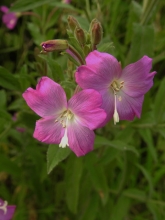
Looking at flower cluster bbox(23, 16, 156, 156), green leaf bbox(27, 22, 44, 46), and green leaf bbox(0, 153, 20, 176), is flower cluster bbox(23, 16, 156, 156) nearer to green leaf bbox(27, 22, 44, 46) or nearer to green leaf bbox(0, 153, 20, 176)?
green leaf bbox(0, 153, 20, 176)

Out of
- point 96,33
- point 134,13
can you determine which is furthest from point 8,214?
point 134,13

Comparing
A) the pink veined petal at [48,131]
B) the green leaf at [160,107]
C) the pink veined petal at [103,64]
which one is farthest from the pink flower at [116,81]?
the green leaf at [160,107]

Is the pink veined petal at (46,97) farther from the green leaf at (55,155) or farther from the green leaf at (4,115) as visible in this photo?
the green leaf at (4,115)

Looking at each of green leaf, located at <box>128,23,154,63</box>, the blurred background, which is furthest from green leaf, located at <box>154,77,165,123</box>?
green leaf, located at <box>128,23,154,63</box>

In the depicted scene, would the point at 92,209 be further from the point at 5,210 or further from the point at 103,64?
the point at 103,64

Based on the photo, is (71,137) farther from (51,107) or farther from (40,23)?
(40,23)
